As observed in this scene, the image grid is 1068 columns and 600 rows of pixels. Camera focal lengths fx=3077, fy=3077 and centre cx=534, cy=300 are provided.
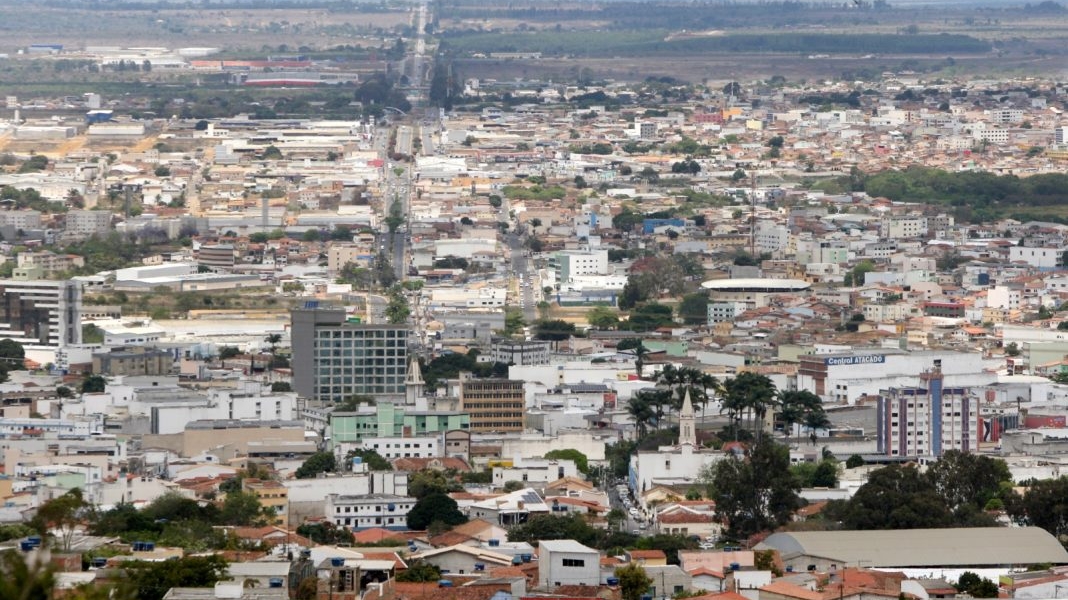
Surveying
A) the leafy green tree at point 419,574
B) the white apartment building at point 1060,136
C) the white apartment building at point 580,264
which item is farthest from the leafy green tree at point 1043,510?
the white apartment building at point 1060,136

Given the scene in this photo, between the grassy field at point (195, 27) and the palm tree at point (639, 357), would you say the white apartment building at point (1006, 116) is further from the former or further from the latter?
the palm tree at point (639, 357)

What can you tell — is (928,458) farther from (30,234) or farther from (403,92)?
(403,92)

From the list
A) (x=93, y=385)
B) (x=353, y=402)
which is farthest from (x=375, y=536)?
(x=93, y=385)

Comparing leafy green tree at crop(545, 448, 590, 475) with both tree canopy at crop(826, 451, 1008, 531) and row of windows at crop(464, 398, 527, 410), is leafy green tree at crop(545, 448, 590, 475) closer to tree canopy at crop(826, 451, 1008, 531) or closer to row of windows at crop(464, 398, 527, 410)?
row of windows at crop(464, 398, 527, 410)

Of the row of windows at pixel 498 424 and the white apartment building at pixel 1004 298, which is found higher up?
the white apartment building at pixel 1004 298

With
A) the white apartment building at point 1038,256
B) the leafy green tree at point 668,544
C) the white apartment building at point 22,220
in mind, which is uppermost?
the white apartment building at point 22,220

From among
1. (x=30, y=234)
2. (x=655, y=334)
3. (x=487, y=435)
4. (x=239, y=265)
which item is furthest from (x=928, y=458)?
(x=30, y=234)
